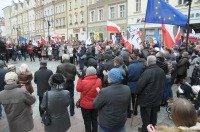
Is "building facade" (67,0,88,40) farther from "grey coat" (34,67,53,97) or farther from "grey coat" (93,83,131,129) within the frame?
"grey coat" (93,83,131,129)

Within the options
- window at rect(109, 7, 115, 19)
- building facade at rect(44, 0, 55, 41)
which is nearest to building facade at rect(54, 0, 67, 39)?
building facade at rect(44, 0, 55, 41)

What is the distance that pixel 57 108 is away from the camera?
3.55m

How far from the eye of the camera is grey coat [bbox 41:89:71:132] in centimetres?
350

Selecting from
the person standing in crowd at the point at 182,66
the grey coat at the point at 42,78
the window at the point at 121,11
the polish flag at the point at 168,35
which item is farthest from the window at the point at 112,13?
the grey coat at the point at 42,78

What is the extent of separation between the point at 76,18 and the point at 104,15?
983 centimetres

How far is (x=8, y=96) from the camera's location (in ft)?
11.9

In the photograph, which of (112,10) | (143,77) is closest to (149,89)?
(143,77)

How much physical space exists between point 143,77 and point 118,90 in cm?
120

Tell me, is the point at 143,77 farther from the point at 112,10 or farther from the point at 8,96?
the point at 112,10

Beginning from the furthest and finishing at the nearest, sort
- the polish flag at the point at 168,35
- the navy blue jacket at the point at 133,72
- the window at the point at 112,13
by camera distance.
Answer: the window at the point at 112,13
the polish flag at the point at 168,35
the navy blue jacket at the point at 133,72

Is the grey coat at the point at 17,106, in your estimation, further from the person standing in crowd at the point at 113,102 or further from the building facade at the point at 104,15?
the building facade at the point at 104,15

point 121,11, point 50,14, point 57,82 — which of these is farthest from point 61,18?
point 57,82

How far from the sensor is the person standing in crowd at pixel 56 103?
351cm

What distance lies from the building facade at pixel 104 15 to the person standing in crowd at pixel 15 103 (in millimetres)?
23165
